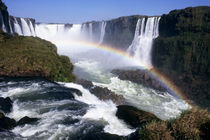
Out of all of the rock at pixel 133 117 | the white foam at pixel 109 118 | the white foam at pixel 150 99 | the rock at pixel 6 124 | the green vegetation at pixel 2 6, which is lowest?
the white foam at pixel 150 99

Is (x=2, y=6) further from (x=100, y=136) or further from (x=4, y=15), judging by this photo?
(x=100, y=136)

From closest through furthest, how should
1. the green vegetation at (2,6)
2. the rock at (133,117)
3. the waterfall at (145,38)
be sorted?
the rock at (133,117) < the green vegetation at (2,6) < the waterfall at (145,38)

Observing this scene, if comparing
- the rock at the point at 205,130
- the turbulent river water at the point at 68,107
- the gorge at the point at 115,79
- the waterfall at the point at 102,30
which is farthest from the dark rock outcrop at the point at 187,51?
the waterfall at the point at 102,30

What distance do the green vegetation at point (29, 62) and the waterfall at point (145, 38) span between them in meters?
23.1

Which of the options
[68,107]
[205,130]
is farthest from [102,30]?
[205,130]

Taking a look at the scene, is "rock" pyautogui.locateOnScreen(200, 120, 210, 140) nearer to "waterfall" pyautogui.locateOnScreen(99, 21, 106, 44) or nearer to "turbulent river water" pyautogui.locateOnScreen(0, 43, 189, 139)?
"turbulent river water" pyautogui.locateOnScreen(0, 43, 189, 139)

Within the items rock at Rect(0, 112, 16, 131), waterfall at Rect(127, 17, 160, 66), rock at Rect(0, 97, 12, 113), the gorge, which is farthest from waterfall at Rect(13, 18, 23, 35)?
rock at Rect(0, 112, 16, 131)

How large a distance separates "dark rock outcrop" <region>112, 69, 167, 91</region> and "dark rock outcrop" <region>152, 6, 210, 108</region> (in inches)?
126

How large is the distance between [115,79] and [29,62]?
17520 millimetres

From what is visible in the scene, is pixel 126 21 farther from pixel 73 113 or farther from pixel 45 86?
pixel 73 113

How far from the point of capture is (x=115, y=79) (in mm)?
33500

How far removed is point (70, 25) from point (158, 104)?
2183 inches

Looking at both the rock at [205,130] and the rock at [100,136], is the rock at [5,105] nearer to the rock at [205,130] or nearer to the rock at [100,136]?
the rock at [100,136]

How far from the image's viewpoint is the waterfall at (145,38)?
135 feet
